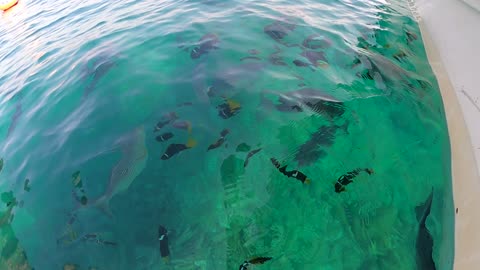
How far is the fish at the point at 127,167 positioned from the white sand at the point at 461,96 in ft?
9.23

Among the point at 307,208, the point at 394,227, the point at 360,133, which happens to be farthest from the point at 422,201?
the point at 307,208

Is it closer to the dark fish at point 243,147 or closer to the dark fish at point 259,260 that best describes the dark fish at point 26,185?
the dark fish at point 243,147

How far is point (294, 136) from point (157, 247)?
1.61 m

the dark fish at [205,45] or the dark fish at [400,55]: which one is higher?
the dark fish at [400,55]

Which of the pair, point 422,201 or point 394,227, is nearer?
point 394,227

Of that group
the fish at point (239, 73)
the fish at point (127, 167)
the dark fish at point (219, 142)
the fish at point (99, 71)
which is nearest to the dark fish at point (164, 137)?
the fish at point (127, 167)

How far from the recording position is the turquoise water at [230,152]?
2.47 metres

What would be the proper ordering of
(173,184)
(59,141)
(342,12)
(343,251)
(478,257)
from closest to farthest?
(478,257)
(343,251)
(173,184)
(59,141)
(342,12)

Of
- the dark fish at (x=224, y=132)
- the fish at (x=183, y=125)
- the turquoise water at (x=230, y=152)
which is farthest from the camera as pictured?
the fish at (x=183, y=125)

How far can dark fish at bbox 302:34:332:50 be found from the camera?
4.44 meters

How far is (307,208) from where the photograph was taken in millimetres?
2594

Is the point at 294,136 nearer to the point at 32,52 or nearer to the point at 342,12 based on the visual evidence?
the point at 342,12

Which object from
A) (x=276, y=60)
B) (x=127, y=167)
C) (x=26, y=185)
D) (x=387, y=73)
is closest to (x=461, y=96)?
(x=387, y=73)

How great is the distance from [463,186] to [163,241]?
2654 millimetres
